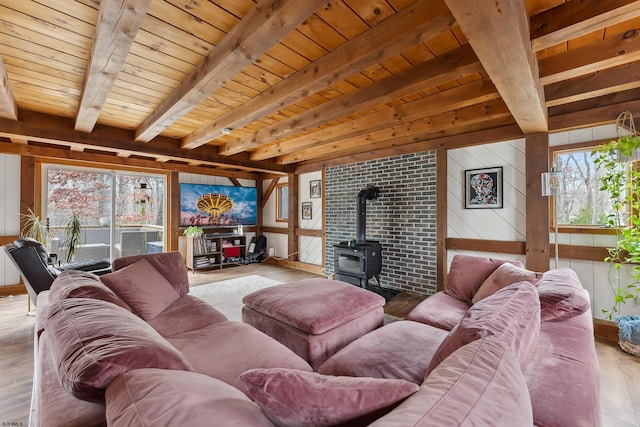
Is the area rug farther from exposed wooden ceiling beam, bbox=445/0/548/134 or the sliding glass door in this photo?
exposed wooden ceiling beam, bbox=445/0/548/134

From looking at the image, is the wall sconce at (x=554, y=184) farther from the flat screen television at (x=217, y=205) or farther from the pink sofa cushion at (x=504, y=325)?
the flat screen television at (x=217, y=205)

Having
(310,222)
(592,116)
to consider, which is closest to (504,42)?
(592,116)

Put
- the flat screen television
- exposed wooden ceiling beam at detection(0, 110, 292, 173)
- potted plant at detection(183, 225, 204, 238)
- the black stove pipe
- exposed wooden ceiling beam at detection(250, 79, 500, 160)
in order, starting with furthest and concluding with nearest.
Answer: the flat screen television → potted plant at detection(183, 225, 204, 238) → the black stove pipe → exposed wooden ceiling beam at detection(0, 110, 292, 173) → exposed wooden ceiling beam at detection(250, 79, 500, 160)

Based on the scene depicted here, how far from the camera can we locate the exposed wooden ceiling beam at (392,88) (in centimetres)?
207

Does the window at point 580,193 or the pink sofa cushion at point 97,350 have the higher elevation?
the window at point 580,193

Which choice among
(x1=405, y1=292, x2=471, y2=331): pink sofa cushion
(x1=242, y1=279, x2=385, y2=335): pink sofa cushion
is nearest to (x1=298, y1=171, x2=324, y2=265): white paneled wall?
(x1=242, y1=279, x2=385, y2=335): pink sofa cushion

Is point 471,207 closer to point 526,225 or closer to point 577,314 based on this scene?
point 526,225

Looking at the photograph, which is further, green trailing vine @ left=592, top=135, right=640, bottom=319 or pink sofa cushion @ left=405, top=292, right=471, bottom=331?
green trailing vine @ left=592, top=135, right=640, bottom=319

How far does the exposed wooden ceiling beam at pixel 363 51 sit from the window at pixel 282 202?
12.3 feet

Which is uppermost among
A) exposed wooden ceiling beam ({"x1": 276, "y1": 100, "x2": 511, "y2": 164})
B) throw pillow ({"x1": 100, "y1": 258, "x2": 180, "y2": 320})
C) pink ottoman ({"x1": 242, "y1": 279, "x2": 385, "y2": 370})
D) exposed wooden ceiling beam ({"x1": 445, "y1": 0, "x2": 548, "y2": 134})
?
exposed wooden ceiling beam ({"x1": 276, "y1": 100, "x2": 511, "y2": 164})

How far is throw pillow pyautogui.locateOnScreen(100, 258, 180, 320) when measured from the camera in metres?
2.07

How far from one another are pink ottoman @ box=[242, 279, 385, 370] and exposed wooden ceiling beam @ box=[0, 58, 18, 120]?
2.66 meters

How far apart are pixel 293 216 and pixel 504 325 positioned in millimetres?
5451

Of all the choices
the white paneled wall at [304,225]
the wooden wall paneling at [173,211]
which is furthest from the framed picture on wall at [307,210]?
the wooden wall paneling at [173,211]
